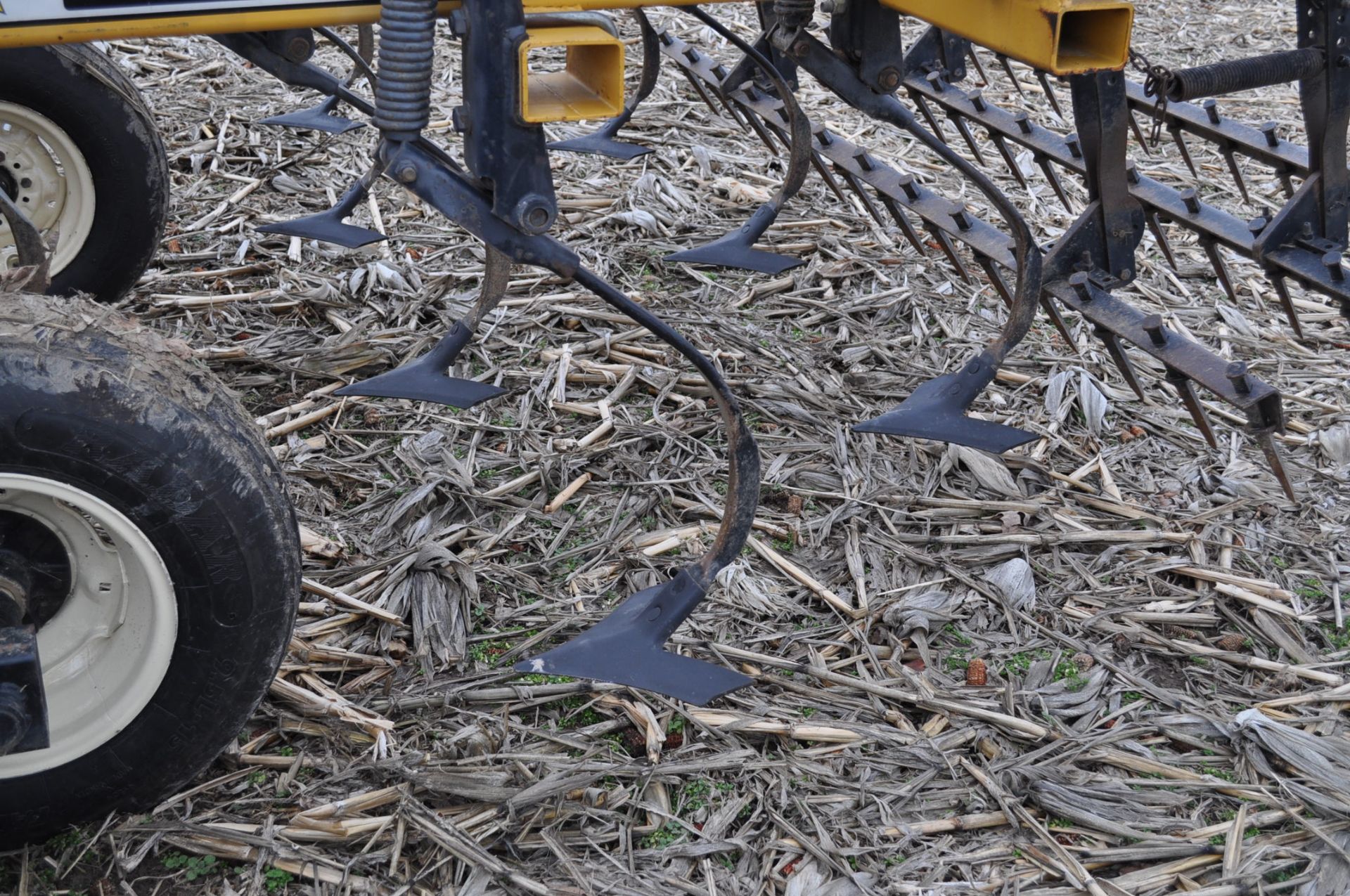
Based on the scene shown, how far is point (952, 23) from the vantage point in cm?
226

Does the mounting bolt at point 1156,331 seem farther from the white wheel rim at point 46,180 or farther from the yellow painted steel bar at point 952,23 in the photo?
the white wheel rim at point 46,180

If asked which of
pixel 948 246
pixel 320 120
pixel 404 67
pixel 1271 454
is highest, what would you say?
pixel 404 67

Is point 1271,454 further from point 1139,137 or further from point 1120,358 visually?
point 1139,137

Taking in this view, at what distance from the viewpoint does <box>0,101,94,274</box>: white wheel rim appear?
9.68ft

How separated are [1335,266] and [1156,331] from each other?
587mm

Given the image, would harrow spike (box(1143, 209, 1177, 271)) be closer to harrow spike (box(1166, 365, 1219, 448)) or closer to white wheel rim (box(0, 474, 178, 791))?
harrow spike (box(1166, 365, 1219, 448))

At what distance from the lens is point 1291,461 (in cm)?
307

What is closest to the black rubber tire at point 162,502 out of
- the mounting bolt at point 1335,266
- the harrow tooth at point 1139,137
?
the mounting bolt at point 1335,266

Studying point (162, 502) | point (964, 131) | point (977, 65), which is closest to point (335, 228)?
point (964, 131)

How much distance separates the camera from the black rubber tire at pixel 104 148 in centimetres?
288

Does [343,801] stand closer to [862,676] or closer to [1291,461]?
[862,676]

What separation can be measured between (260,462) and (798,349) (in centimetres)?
198

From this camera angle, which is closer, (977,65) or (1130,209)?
(1130,209)

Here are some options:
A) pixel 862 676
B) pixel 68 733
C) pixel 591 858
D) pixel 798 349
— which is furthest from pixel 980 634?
pixel 68 733
